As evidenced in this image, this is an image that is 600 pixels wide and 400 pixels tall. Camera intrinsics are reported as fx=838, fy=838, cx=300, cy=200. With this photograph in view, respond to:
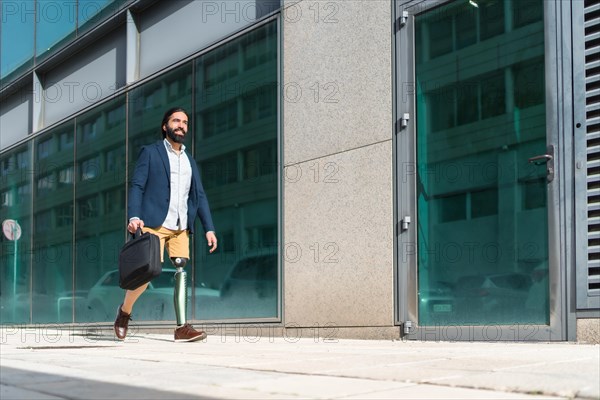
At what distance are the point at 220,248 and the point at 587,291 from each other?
189 inches

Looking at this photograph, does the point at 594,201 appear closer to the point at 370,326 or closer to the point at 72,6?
the point at 370,326

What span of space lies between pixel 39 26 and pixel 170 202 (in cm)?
848

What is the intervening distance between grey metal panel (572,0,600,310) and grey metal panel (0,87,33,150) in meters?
11.3

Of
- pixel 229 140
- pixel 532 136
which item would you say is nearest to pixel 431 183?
pixel 532 136

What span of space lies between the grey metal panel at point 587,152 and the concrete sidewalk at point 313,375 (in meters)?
0.78

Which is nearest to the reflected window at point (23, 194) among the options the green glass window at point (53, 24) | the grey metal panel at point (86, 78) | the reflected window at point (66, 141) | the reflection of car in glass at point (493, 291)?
the grey metal panel at point (86, 78)

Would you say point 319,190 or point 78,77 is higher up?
point 78,77

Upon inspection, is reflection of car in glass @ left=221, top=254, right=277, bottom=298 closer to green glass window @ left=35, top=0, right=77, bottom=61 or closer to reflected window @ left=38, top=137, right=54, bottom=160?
green glass window @ left=35, top=0, right=77, bottom=61

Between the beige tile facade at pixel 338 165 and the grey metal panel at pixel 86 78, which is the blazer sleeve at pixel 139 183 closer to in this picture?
the beige tile facade at pixel 338 165

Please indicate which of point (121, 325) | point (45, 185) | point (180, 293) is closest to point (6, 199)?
point (45, 185)

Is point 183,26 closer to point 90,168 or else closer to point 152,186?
point 90,168

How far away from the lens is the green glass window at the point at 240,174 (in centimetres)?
898

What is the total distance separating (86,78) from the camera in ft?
43.3

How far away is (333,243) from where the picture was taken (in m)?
8.03
